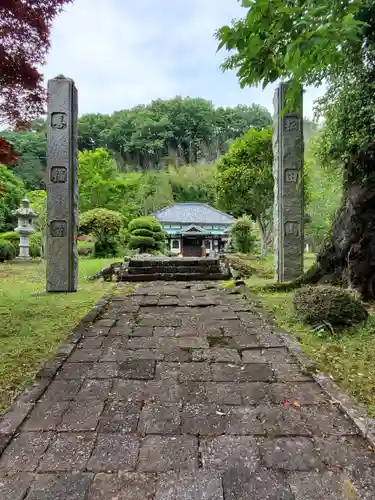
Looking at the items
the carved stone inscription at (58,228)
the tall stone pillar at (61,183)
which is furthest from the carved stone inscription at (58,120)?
the carved stone inscription at (58,228)

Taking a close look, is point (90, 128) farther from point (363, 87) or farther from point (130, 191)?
point (363, 87)

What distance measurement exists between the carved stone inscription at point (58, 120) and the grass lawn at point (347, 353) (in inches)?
196

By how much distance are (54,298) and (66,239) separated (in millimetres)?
1167

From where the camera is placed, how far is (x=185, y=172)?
3712 centimetres

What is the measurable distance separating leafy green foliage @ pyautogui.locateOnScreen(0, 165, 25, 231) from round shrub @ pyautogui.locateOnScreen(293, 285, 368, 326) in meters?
18.0

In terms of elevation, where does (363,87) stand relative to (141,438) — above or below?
above

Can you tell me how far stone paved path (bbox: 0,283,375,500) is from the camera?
57.9 inches

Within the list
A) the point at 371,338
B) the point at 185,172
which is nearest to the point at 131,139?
the point at 185,172

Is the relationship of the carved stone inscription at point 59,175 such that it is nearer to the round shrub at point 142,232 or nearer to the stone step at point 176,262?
the stone step at point 176,262

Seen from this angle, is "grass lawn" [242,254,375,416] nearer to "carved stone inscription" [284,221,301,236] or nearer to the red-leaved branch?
"carved stone inscription" [284,221,301,236]

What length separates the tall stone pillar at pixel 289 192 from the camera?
271 inches

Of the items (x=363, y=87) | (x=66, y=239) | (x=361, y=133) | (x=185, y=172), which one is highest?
(x=185, y=172)

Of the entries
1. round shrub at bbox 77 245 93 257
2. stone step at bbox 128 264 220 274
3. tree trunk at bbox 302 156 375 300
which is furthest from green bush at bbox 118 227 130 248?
tree trunk at bbox 302 156 375 300

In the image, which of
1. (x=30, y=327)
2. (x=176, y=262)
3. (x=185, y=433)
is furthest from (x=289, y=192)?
(x=185, y=433)
